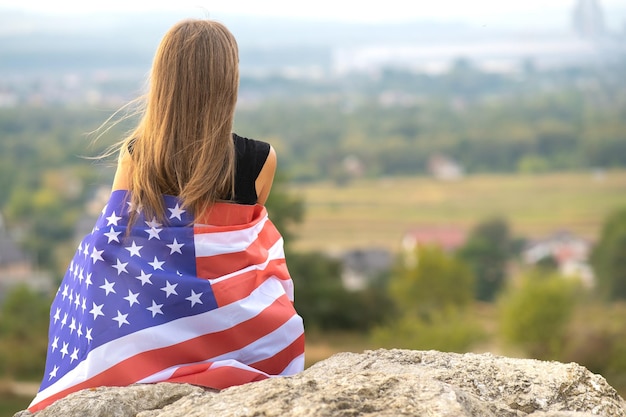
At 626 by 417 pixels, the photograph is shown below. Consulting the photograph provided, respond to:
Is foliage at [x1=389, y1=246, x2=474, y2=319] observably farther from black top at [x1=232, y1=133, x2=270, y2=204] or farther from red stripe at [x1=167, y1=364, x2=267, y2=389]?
red stripe at [x1=167, y1=364, x2=267, y2=389]

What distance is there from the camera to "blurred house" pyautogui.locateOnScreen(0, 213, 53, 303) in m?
48.7

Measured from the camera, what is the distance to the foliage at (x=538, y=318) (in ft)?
94.6

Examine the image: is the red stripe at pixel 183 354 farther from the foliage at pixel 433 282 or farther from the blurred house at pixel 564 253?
the blurred house at pixel 564 253

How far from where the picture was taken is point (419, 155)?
77.9m

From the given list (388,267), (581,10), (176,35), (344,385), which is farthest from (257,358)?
(581,10)

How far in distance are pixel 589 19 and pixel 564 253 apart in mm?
37209

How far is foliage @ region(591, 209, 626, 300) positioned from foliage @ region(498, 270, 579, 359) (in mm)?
12873

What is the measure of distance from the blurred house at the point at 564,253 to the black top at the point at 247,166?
46751 millimetres

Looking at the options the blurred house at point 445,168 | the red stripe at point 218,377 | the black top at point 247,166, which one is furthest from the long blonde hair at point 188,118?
the blurred house at point 445,168

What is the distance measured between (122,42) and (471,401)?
338 feet

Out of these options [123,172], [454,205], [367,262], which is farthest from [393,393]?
[454,205]

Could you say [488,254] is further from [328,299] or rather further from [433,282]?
[328,299]

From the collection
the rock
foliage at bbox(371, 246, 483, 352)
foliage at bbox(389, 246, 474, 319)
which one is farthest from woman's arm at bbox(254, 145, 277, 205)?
foliage at bbox(389, 246, 474, 319)

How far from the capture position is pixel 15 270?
5384cm
